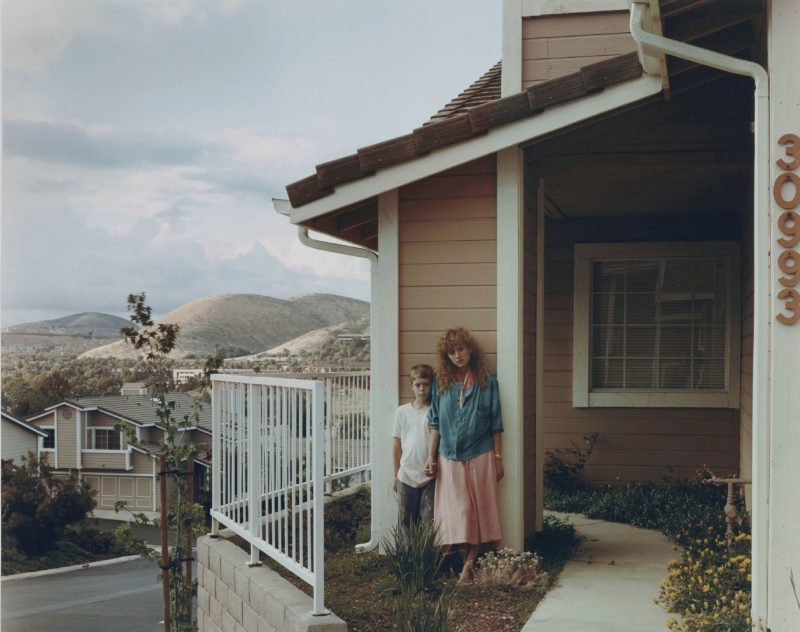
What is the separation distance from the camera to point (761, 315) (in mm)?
4117

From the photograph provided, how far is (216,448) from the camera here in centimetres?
647

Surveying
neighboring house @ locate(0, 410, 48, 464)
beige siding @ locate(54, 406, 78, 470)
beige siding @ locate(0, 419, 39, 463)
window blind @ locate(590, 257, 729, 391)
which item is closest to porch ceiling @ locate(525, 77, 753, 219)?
window blind @ locate(590, 257, 729, 391)

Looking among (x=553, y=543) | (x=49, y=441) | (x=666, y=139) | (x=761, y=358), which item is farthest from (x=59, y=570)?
(x=761, y=358)

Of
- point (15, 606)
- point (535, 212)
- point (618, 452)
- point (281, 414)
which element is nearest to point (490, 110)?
point (535, 212)

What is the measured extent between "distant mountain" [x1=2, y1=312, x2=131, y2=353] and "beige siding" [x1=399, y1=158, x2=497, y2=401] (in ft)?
51.0

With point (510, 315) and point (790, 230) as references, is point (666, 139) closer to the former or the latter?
point (510, 315)

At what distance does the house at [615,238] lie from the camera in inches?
161

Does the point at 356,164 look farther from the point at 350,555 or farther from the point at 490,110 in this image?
the point at 350,555

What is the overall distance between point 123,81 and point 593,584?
158ft

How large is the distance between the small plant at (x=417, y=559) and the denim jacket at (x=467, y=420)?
1.89ft

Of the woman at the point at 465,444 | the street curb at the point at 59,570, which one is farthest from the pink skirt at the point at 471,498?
the street curb at the point at 59,570

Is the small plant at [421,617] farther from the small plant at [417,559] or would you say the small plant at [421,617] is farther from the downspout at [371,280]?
the downspout at [371,280]

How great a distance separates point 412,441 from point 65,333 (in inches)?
768

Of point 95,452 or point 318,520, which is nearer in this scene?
point 318,520
